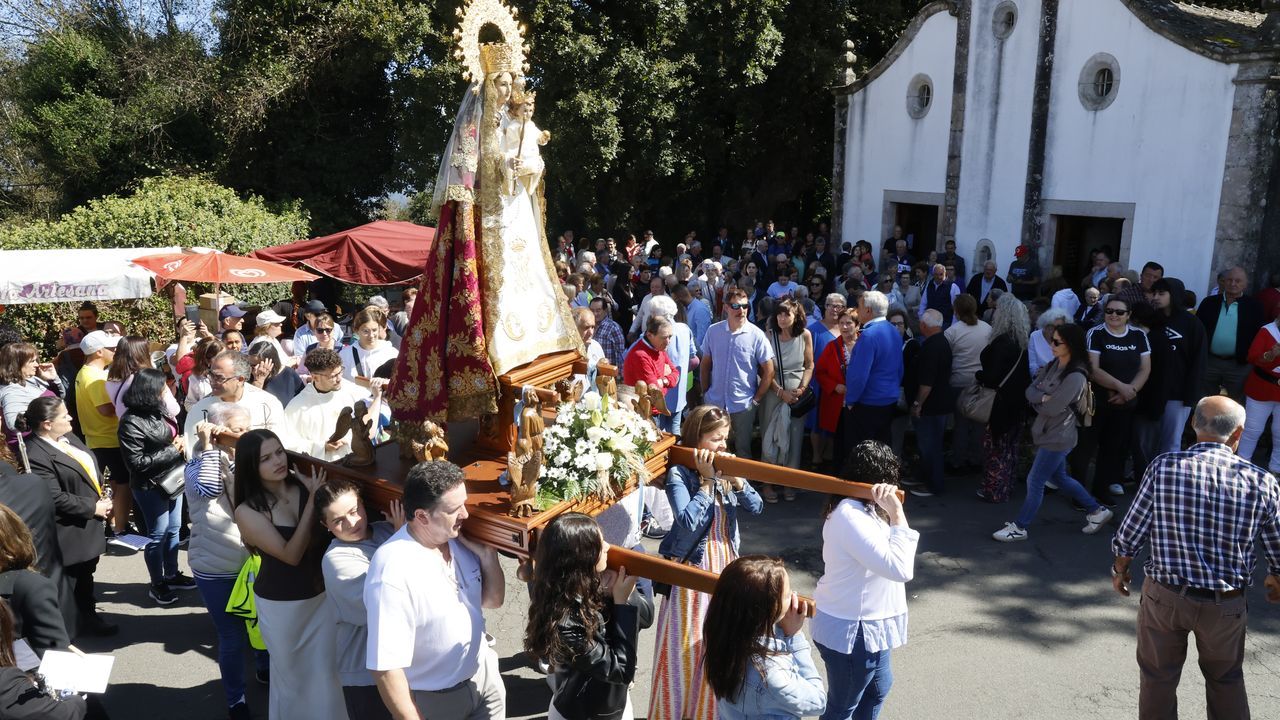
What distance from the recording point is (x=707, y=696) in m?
4.69

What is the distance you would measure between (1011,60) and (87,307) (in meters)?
14.5

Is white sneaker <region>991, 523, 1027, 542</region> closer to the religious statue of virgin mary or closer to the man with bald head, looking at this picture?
the man with bald head

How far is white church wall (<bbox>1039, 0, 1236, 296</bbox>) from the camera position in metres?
13.3

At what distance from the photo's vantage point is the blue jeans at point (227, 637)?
16.9 ft

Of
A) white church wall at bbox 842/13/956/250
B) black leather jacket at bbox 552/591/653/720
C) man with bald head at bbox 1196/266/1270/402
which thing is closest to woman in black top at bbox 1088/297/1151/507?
man with bald head at bbox 1196/266/1270/402

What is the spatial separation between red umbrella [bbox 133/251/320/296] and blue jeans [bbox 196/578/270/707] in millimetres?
6067

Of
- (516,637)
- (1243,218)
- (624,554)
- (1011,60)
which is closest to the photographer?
(624,554)

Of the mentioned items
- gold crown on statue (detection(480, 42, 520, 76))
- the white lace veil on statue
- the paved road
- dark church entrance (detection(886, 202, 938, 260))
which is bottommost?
the paved road

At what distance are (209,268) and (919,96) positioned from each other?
524 inches

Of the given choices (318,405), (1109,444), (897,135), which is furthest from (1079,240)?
(318,405)

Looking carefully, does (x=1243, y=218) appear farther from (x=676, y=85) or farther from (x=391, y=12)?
(x=391, y=12)

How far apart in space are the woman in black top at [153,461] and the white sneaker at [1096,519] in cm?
736

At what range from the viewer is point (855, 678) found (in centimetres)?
429

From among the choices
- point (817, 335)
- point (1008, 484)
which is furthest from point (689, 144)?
point (1008, 484)
